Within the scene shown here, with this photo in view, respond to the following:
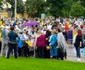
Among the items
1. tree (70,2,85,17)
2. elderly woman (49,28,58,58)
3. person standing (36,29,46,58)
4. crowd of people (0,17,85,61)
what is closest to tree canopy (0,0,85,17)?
tree (70,2,85,17)

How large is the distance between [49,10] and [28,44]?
42.2 metres

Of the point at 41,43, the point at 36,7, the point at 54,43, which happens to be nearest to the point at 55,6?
the point at 36,7

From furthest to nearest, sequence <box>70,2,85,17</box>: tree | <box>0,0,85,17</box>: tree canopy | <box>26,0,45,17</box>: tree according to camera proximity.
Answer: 1. <box>70,2,85,17</box>: tree
2. <box>0,0,85,17</box>: tree canopy
3. <box>26,0,45,17</box>: tree

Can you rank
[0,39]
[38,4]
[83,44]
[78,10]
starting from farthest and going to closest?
[78,10] → [38,4] → [0,39] → [83,44]

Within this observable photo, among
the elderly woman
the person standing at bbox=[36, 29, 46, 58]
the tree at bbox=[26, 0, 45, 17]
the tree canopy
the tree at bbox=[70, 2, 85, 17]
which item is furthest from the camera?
the tree at bbox=[70, 2, 85, 17]

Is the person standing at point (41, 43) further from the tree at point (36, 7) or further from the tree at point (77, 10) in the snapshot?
the tree at point (77, 10)

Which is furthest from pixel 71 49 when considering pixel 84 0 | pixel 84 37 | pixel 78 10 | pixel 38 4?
pixel 84 0

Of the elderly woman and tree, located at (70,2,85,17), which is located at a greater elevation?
tree, located at (70,2,85,17)

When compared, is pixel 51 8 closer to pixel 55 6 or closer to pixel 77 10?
pixel 55 6

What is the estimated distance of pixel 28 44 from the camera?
2425 centimetres

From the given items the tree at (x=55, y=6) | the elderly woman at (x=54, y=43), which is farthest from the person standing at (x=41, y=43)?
the tree at (x=55, y=6)

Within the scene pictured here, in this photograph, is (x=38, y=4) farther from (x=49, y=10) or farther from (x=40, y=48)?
(x=40, y=48)

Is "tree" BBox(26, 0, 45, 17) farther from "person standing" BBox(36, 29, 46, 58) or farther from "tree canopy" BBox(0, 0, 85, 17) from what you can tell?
"person standing" BBox(36, 29, 46, 58)

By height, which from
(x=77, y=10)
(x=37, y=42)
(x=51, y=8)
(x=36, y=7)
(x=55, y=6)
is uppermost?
(x=55, y=6)
